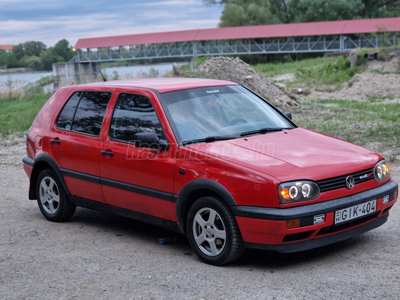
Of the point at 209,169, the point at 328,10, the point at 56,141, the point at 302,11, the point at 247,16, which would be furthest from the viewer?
the point at 247,16

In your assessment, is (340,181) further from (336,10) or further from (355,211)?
(336,10)

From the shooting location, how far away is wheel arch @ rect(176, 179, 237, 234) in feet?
15.0

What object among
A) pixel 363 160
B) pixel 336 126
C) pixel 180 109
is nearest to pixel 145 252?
pixel 180 109

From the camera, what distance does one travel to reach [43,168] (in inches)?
272

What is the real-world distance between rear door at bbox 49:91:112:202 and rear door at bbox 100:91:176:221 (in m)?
0.20

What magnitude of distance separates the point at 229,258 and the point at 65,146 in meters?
2.72

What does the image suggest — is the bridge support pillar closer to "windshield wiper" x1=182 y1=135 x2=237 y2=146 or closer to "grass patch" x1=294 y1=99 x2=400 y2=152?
"grass patch" x1=294 y1=99 x2=400 y2=152

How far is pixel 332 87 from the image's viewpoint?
26078mm

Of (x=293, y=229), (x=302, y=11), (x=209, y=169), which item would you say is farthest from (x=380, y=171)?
(x=302, y=11)

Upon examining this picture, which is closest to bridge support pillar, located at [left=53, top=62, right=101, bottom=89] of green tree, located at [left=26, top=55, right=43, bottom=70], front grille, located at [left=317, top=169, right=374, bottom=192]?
green tree, located at [left=26, top=55, right=43, bottom=70]

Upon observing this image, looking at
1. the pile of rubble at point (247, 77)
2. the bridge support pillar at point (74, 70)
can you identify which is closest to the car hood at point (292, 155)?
the pile of rubble at point (247, 77)

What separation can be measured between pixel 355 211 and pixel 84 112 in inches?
133

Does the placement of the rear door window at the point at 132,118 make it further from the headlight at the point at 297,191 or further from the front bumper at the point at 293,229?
the headlight at the point at 297,191

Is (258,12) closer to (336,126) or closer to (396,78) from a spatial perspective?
(396,78)
